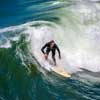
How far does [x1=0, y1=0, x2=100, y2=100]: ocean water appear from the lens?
20.6 meters

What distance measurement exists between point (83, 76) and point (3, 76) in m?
4.14

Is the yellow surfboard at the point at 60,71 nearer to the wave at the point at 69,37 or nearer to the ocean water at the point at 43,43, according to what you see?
the ocean water at the point at 43,43

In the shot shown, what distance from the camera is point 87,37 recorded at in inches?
1077

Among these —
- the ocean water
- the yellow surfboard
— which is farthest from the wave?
the yellow surfboard

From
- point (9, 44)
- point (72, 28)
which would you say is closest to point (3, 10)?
point (72, 28)

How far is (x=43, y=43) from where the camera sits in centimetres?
2494

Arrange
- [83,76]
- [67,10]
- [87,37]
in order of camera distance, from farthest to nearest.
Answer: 1. [67,10]
2. [87,37]
3. [83,76]

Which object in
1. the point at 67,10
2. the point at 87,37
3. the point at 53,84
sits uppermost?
the point at 67,10

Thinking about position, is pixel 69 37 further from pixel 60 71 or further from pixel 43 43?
pixel 60 71

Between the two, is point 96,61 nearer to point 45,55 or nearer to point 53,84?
point 45,55

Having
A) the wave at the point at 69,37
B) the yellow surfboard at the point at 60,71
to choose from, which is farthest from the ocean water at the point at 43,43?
the yellow surfboard at the point at 60,71

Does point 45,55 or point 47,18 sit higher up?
point 47,18

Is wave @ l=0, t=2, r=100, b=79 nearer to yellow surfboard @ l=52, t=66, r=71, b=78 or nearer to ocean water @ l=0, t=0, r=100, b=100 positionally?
ocean water @ l=0, t=0, r=100, b=100

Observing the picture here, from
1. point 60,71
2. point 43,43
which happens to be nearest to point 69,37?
point 43,43
